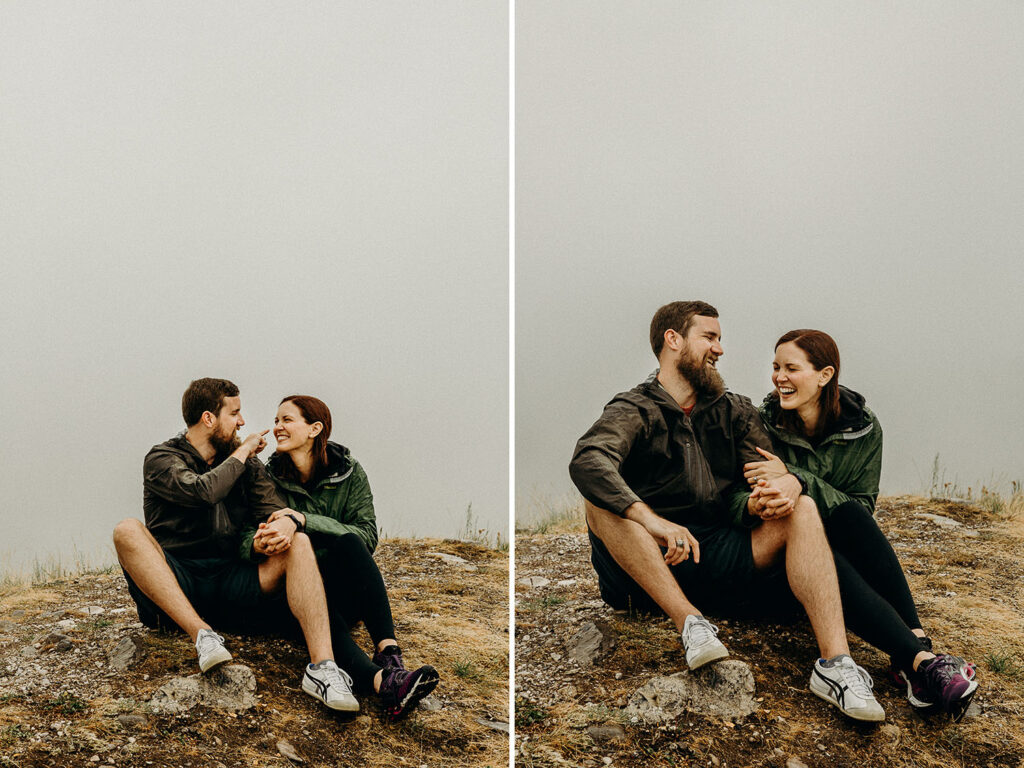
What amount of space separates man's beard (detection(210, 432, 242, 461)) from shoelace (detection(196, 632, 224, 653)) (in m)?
0.78

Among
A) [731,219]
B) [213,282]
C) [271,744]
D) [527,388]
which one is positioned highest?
[731,219]

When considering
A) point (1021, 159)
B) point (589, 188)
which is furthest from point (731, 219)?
point (1021, 159)

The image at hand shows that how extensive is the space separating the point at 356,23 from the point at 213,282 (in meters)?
1.58

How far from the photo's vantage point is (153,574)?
4.27 m

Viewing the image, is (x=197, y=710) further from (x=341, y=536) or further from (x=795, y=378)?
(x=795, y=378)

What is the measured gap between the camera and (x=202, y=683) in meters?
4.16

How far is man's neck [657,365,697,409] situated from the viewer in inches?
173

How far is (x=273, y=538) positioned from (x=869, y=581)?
2639 mm

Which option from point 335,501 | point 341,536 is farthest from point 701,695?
point 335,501

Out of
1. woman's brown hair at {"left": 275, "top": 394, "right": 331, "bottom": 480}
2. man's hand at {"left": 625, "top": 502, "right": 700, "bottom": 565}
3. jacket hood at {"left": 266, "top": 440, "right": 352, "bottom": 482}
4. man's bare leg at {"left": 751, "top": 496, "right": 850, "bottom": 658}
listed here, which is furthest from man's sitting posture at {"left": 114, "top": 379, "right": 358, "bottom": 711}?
man's bare leg at {"left": 751, "top": 496, "right": 850, "bottom": 658}

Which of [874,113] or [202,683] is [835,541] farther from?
[202,683]

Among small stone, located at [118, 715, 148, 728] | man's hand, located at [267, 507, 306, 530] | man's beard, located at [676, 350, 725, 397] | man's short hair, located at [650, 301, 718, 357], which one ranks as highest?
man's short hair, located at [650, 301, 718, 357]

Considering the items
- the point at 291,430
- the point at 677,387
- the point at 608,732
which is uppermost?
the point at 677,387

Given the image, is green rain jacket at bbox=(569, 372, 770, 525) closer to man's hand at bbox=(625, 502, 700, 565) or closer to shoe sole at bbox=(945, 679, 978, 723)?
man's hand at bbox=(625, 502, 700, 565)
